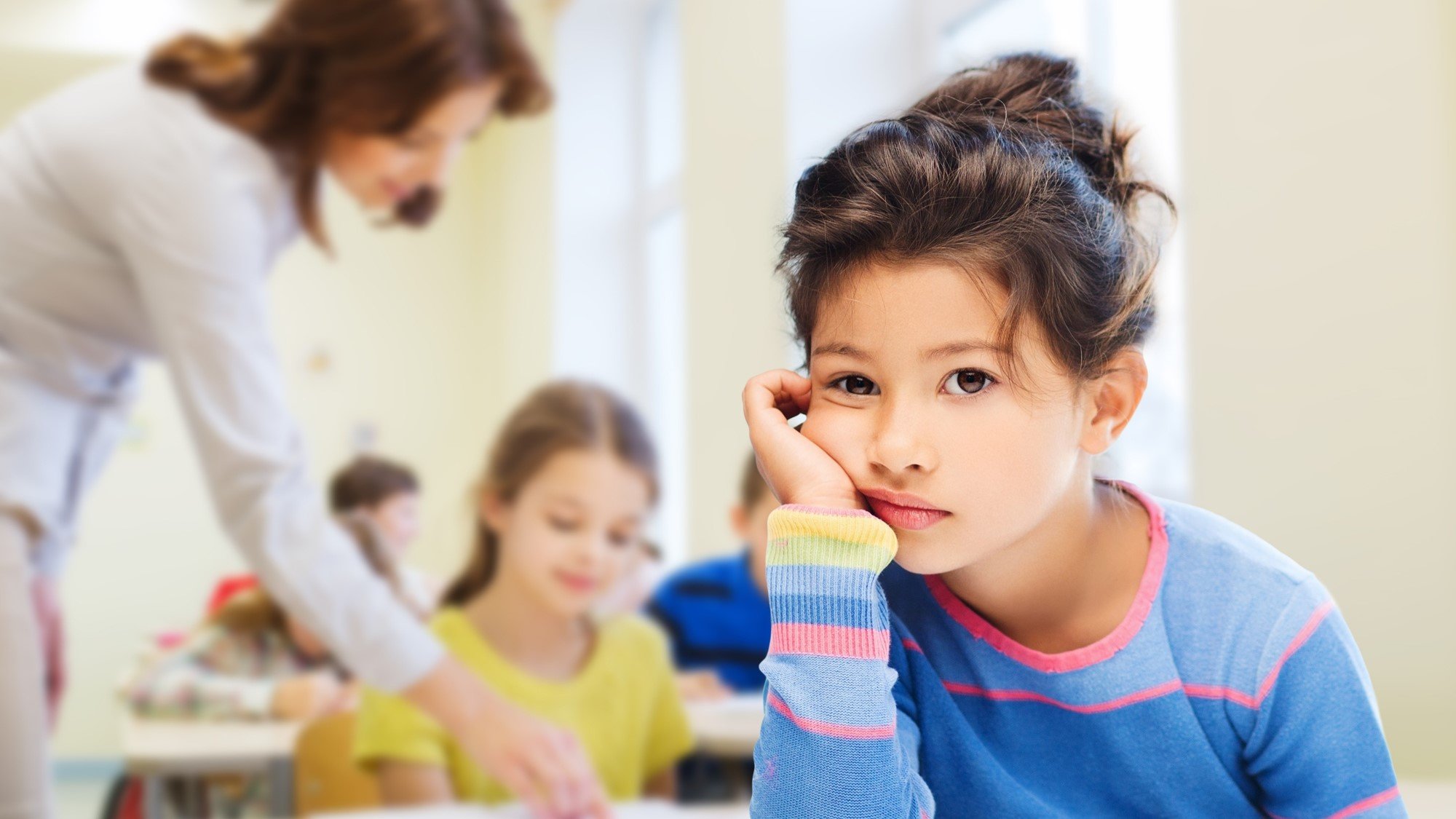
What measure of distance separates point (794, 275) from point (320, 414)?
538cm

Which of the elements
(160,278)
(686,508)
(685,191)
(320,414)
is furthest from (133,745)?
(320,414)

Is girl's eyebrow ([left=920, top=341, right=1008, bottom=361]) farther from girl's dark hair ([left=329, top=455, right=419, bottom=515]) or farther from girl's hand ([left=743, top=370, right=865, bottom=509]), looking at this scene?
girl's dark hair ([left=329, top=455, right=419, bottom=515])

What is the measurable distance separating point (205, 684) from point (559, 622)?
1.09 m

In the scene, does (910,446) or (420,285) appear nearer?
(910,446)

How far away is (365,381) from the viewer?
5.69 m

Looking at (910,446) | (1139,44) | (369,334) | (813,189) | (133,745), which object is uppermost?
(1139,44)

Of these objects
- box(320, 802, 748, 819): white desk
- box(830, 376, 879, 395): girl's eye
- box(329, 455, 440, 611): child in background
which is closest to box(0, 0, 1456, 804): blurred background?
box(830, 376, 879, 395): girl's eye

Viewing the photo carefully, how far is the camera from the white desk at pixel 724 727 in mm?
1808

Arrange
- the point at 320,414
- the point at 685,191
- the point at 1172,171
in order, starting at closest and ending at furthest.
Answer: the point at 1172,171, the point at 685,191, the point at 320,414

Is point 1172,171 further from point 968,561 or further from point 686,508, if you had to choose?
point 686,508

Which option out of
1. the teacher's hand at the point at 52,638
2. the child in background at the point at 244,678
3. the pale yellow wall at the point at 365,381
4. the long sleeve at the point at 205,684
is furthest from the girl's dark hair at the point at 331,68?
the pale yellow wall at the point at 365,381

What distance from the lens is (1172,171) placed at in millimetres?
1387

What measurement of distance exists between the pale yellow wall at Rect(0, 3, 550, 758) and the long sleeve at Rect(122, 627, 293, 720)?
2306mm

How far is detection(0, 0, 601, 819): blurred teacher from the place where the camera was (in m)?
1.12
